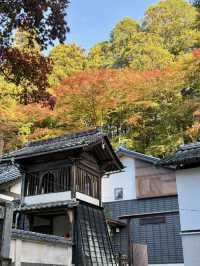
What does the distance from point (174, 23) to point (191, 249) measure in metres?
34.7

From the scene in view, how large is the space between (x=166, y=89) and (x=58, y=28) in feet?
74.1

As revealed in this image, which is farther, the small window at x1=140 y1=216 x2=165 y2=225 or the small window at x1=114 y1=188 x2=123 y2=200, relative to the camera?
the small window at x1=114 y1=188 x2=123 y2=200

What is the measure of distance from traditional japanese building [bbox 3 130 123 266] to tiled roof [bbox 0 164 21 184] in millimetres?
2619

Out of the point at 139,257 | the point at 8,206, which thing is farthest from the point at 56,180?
the point at 8,206

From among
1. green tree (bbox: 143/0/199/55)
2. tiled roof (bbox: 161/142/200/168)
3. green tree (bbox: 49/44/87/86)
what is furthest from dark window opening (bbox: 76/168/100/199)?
green tree (bbox: 143/0/199/55)

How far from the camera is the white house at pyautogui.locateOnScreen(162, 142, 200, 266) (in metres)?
15.0

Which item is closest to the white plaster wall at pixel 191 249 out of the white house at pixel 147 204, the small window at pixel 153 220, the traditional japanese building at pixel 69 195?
the traditional japanese building at pixel 69 195

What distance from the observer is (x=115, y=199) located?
91.1ft

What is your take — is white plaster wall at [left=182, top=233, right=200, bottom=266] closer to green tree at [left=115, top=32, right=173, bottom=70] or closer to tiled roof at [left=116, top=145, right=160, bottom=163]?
tiled roof at [left=116, top=145, right=160, bottom=163]

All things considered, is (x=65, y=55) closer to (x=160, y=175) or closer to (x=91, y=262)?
(x=160, y=175)

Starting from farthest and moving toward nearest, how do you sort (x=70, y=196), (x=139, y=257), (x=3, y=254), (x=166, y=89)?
(x=166, y=89)
(x=70, y=196)
(x=139, y=257)
(x=3, y=254)

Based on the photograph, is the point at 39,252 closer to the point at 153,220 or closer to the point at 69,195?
the point at 69,195

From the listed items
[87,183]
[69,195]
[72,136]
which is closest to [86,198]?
[87,183]

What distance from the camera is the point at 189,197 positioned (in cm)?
1583
